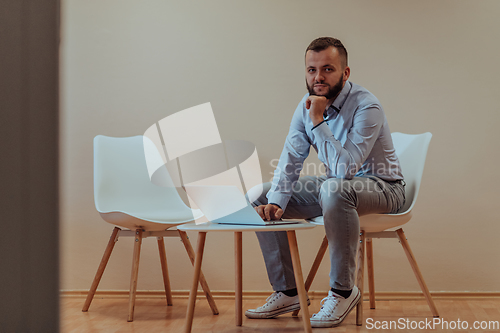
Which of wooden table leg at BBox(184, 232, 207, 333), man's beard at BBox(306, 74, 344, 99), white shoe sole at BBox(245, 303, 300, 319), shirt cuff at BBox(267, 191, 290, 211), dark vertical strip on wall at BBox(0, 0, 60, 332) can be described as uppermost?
man's beard at BBox(306, 74, 344, 99)

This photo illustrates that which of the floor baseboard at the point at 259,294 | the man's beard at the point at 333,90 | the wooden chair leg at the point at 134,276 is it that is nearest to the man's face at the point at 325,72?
the man's beard at the point at 333,90

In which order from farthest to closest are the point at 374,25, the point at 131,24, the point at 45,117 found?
the point at 131,24 → the point at 374,25 → the point at 45,117

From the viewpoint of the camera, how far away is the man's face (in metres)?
1.63

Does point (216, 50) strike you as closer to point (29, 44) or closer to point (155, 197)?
point (155, 197)

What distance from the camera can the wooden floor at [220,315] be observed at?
155 cm

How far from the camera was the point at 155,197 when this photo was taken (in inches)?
83.9

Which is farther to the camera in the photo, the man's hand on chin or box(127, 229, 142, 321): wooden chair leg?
box(127, 229, 142, 321): wooden chair leg

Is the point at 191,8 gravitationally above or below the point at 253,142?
above

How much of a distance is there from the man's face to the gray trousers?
34 centimetres

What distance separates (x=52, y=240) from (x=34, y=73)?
87 millimetres

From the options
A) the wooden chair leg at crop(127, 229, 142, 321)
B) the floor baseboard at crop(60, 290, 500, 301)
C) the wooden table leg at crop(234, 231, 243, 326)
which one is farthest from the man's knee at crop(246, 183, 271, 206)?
the floor baseboard at crop(60, 290, 500, 301)

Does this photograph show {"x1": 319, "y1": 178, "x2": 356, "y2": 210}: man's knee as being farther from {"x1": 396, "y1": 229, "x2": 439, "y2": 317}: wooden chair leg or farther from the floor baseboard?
the floor baseboard

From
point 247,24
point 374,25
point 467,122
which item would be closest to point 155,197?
point 247,24

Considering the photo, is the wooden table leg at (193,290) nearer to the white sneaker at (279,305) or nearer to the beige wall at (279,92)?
the white sneaker at (279,305)
